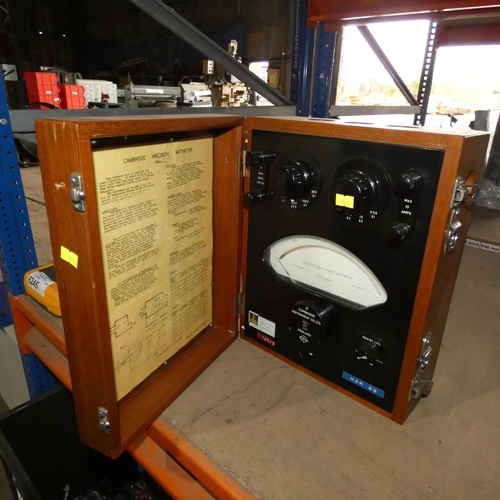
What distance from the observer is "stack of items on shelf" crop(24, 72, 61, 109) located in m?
1.91

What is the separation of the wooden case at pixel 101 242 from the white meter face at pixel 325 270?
0.07 metres

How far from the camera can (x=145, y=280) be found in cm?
54

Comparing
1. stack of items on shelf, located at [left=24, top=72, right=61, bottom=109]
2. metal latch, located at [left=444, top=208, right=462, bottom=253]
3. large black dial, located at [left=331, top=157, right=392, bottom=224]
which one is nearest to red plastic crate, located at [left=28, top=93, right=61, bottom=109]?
stack of items on shelf, located at [left=24, top=72, right=61, bottom=109]

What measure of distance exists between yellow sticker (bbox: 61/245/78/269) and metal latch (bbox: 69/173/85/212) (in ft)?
0.19

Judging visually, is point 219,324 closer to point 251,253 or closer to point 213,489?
point 251,253

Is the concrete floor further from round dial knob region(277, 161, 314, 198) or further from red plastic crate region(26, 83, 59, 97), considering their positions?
red plastic crate region(26, 83, 59, 97)

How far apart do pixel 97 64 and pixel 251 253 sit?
725cm

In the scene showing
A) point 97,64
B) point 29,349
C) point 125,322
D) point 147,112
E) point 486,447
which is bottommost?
point 29,349

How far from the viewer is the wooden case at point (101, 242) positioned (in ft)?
1.29

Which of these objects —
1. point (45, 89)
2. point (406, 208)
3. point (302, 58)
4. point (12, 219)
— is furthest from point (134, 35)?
point (406, 208)

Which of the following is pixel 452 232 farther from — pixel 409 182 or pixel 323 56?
pixel 323 56

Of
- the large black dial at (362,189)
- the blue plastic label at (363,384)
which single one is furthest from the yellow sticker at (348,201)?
the blue plastic label at (363,384)

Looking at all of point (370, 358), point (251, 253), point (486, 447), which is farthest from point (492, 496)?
point (251, 253)

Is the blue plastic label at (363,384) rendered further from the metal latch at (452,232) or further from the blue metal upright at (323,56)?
the blue metal upright at (323,56)
